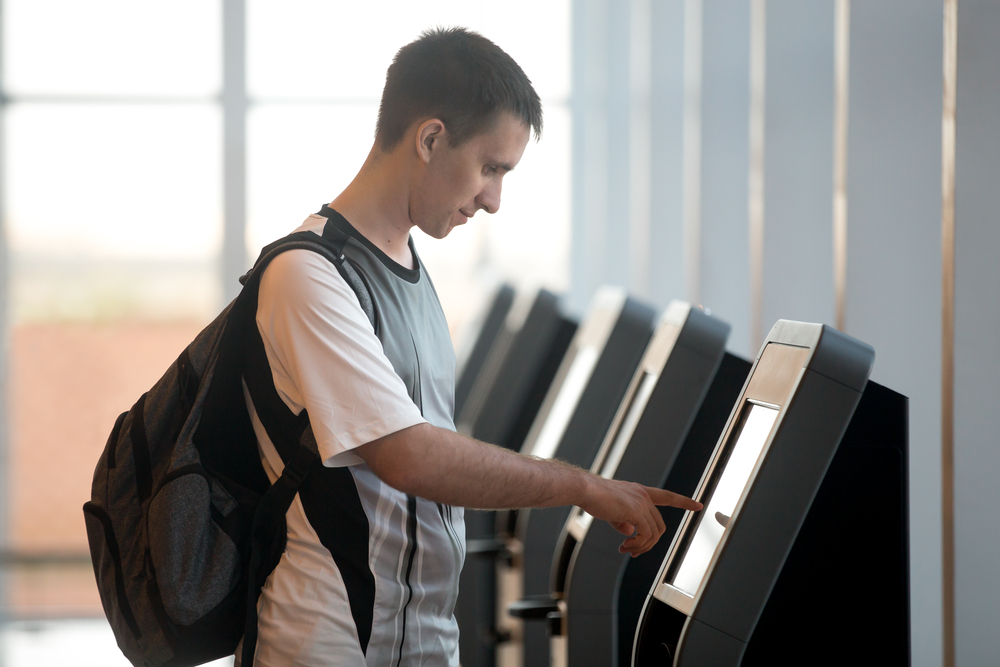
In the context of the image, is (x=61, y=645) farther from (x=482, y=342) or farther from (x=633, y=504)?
(x=633, y=504)

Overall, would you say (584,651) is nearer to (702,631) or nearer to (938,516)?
(702,631)

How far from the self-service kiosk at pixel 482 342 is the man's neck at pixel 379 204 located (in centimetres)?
178

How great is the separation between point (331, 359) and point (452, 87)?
1.40ft

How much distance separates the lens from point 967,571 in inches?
51.8

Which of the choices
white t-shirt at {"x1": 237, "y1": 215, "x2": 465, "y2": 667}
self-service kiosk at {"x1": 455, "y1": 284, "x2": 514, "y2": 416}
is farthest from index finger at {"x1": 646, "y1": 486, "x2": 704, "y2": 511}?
self-service kiosk at {"x1": 455, "y1": 284, "x2": 514, "y2": 416}

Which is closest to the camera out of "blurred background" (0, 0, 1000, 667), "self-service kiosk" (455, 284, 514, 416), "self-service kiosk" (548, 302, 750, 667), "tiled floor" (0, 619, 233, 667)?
"self-service kiosk" (548, 302, 750, 667)

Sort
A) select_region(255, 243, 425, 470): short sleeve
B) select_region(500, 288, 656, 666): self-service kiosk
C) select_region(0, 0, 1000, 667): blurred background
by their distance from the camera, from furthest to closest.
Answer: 1. select_region(0, 0, 1000, 667): blurred background
2. select_region(500, 288, 656, 666): self-service kiosk
3. select_region(255, 243, 425, 470): short sleeve

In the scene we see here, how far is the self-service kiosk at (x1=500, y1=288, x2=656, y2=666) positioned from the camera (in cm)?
187

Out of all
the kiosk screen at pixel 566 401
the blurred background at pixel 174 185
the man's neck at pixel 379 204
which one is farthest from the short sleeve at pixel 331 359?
the blurred background at pixel 174 185

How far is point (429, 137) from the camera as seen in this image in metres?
1.30

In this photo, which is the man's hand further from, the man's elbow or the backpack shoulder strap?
the backpack shoulder strap

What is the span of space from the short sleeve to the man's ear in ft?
0.78

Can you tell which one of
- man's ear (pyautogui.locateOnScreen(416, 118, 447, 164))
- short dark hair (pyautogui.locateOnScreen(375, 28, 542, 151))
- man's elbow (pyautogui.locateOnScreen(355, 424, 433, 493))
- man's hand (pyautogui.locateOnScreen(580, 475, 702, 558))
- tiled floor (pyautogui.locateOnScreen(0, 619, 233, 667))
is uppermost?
short dark hair (pyautogui.locateOnScreen(375, 28, 542, 151))

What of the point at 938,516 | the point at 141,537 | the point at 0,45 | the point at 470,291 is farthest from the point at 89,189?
the point at 938,516
